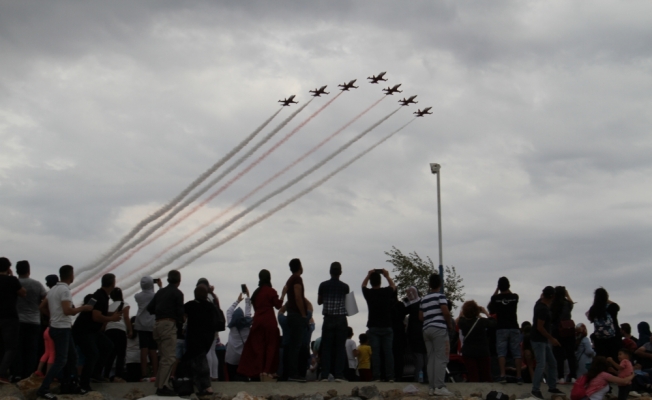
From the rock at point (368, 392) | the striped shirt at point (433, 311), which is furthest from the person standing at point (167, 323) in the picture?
the striped shirt at point (433, 311)

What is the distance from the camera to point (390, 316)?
42.3 feet

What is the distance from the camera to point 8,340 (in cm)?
1111

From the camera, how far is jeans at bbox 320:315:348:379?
41.2 ft

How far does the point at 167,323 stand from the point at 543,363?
5990 millimetres

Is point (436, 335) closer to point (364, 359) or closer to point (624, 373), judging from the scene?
point (364, 359)

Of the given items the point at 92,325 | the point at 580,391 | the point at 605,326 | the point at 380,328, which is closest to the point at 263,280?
the point at 380,328

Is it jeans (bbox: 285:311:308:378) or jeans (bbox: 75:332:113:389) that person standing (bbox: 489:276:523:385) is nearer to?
jeans (bbox: 285:311:308:378)

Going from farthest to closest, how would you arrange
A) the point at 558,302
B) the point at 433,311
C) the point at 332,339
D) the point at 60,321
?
the point at 558,302 < the point at 332,339 < the point at 433,311 < the point at 60,321

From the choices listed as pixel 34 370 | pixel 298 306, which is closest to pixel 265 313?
pixel 298 306

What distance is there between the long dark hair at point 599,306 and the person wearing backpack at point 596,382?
4.16ft

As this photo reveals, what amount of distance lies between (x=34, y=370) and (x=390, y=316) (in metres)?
5.71

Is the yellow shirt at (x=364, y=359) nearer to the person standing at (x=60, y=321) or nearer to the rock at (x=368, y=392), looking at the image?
the rock at (x=368, y=392)

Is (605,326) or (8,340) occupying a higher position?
(605,326)

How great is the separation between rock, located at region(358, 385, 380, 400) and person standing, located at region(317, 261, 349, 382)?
3.80 feet
